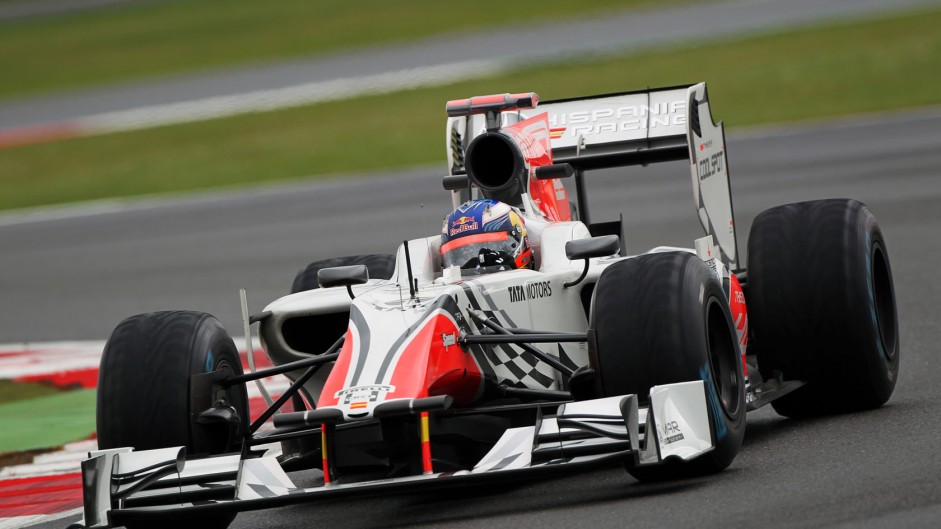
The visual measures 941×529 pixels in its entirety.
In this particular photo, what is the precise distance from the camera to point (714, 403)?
7.72 m

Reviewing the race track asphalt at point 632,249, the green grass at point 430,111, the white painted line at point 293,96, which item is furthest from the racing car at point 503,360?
the white painted line at point 293,96

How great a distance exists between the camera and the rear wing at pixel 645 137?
10320mm

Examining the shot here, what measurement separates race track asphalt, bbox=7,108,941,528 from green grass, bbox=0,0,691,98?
2048 cm

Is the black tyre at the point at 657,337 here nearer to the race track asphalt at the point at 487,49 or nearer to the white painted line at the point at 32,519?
the white painted line at the point at 32,519

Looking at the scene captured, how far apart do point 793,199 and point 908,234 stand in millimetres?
3290

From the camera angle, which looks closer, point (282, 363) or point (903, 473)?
point (903, 473)

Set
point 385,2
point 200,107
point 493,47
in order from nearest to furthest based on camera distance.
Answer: point 200,107, point 493,47, point 385,2

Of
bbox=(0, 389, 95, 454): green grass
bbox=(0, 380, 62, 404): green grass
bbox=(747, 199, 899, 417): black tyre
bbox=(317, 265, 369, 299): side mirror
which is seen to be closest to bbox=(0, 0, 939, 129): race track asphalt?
bbox=(0, 380, 62, 404): green grass

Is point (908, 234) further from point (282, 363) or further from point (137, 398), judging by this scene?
point (137, 398)

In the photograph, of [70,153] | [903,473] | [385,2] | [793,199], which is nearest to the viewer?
[903,473]

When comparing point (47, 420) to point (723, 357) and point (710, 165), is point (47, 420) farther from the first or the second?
point (723, 357)

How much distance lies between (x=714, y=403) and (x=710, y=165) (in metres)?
3.11

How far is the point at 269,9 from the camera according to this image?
61250mm

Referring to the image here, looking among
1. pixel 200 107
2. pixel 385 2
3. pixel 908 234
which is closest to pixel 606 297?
pixel 908 234
